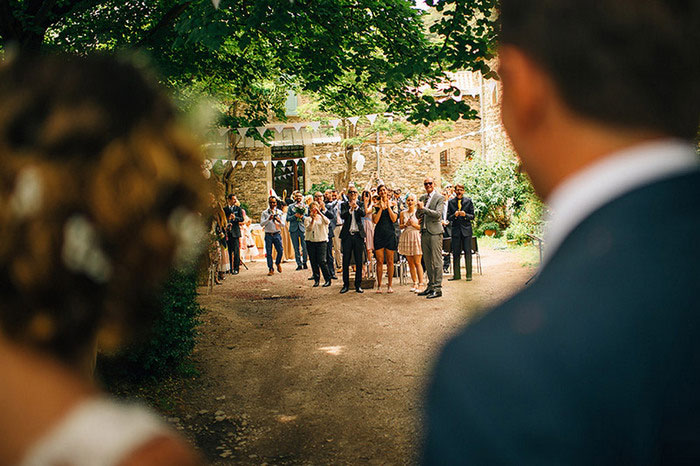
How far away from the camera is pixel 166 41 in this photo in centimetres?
753

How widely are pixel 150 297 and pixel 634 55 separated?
809 millimetres

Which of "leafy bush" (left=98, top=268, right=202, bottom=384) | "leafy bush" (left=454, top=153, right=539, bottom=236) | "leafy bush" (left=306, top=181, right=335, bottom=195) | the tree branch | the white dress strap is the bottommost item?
"leafy bush" (left=98, top=268, right=202, bottom=384)

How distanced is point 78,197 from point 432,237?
989 centimetres

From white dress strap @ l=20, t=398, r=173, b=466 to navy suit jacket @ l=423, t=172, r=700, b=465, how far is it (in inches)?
16.7

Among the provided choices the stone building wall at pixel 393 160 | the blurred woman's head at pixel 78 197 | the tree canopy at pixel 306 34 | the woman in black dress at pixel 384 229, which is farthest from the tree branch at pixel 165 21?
the stone building wall at pixel 393 160

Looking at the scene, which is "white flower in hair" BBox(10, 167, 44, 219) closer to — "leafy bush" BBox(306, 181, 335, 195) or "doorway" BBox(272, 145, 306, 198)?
"leafy bush" BBox(306, 181, 335, 195)

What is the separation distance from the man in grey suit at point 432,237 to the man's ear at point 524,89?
31.5 ft

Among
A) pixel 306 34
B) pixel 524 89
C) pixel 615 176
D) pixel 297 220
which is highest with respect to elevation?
pixel 306 34

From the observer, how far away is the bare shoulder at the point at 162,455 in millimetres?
777

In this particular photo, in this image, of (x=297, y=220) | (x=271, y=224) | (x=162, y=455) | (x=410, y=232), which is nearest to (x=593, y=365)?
(x=162, y=455)

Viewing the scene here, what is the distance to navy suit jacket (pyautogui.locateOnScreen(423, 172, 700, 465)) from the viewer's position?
57 cm

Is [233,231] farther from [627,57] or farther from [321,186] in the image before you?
[627,57]

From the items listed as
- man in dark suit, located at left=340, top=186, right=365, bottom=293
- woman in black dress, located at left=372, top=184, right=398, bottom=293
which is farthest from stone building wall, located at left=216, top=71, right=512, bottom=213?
woman in black dress, located at left=372, top=184, right=398, bottom=293

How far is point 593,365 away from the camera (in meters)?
0.57
